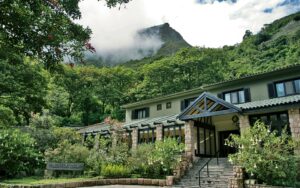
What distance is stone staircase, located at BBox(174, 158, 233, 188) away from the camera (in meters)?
16.1

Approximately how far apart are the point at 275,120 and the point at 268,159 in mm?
5158

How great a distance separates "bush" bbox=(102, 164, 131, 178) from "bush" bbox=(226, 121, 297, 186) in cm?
856

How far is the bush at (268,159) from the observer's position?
13.4 meters

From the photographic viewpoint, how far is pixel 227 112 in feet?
61.1

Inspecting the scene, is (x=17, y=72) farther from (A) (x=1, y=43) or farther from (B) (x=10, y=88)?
(A) (x=1, y=43)

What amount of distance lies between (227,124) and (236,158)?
845cm

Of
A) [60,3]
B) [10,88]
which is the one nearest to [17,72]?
[10,88]

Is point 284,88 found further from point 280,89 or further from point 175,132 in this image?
point 175,132

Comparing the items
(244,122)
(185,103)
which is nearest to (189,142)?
(244,122)

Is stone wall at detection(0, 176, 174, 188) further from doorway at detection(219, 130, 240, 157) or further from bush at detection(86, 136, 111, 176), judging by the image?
doorway at detection(219, 130, 240, 157)

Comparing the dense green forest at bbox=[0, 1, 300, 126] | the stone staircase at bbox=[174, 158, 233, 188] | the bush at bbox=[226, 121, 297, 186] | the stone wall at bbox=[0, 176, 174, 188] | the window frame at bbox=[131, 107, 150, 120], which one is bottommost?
the stone wall at bbox=[0, 176, 174, 188]

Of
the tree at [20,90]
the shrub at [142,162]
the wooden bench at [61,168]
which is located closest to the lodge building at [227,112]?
the shrub at [142,162]

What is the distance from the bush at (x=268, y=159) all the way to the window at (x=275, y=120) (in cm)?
305

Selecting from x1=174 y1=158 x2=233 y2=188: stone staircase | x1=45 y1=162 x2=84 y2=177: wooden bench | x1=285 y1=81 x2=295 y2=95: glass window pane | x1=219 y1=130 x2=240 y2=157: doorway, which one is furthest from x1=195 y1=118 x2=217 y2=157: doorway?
x1=45 y1=162 x2=84 y2=177: wooden bench
